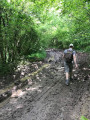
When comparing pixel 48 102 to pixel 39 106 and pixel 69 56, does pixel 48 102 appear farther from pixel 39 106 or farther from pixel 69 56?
pixel 69 56

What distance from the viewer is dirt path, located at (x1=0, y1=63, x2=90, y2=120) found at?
3.56 metres

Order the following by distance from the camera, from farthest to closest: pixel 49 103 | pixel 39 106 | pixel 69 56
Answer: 1. pixel 69 56
2. pixel 49 103
3. pixel 39 106

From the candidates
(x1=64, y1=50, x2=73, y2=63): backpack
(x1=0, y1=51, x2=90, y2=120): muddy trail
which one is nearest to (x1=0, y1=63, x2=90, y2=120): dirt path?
(x1=0, y1=51, x2=90, y2=120): muddy trail

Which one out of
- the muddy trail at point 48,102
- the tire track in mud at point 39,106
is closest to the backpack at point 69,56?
the muddy trail at point 48,102

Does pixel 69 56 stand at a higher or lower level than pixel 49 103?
higher

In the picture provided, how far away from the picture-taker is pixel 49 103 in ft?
14.0

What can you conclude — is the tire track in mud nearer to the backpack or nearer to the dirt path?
the dirt path

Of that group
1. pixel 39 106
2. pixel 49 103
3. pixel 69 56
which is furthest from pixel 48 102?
pixel 69 56

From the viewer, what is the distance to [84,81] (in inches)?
255

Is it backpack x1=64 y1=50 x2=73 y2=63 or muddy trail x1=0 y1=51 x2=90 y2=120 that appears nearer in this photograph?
muddy trail x1=0 y1=51 x2=90 y2=120

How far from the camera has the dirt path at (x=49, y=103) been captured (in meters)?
3.56

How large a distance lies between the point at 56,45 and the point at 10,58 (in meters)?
23.1

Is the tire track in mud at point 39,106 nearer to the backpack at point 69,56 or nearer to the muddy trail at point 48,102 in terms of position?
the muddy trail at point 48,102

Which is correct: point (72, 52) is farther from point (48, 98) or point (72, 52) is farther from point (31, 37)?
point (31, 37)
